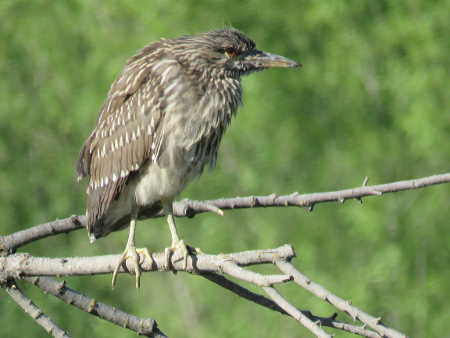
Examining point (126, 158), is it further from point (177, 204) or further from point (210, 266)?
point (210, 266)

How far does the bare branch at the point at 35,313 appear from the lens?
3148 millimetres

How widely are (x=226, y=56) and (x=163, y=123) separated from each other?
0.59 m

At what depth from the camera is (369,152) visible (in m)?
8.23

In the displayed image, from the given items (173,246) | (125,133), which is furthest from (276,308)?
(125,133)

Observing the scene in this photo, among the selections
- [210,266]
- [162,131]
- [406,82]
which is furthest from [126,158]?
[406,82]

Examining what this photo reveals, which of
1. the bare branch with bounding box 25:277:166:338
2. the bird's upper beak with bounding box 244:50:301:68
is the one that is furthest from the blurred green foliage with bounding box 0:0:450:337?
the bare branch with bounding box 25:277:166:338

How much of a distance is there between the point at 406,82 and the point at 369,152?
748mm

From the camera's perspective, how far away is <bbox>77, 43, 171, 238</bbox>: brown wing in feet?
14.8

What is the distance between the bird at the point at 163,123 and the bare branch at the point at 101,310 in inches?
33.5

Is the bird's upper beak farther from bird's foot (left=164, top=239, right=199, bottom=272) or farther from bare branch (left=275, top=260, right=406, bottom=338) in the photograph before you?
bare branch (left=275, top=260, right=406, bottom=338)

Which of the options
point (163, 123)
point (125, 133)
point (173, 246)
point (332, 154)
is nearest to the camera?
point (173, 246)

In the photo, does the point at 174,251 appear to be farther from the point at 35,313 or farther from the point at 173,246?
the point at 35,313

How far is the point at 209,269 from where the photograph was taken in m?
3.13

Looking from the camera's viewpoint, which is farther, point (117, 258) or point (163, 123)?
point (163, 123)
